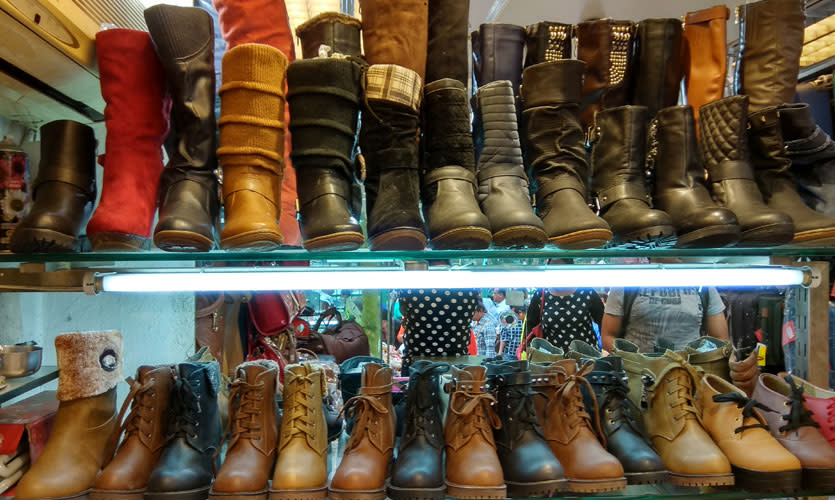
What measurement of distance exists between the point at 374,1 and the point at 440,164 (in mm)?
455

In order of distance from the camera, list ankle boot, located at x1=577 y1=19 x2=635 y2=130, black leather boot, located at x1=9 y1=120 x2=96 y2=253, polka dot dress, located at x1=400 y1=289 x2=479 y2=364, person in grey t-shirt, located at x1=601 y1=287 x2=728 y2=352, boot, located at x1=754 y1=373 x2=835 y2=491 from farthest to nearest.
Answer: person in grey t-shirt, located at x1=601 y1=287 x2=728 y2=352 → polka dot dress, located at x1=400 y1=289 x2=479 y2=364 → ankle boot, located at x1=577 y1=19 x2=635 y2=130 → boot, located at x1=754 y1=373 x2=835 y2=491 → black leather boot, located at x1=9 y1=120 x2=96 y2=253

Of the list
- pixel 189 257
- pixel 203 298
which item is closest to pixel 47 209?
pixel 189 257

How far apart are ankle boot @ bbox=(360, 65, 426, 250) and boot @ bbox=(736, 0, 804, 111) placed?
98 cm

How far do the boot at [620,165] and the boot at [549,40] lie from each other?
0.74 feet

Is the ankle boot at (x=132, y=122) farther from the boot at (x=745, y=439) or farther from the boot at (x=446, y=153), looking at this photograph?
the boot at (x=745, y=439)

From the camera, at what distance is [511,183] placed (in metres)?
1.18

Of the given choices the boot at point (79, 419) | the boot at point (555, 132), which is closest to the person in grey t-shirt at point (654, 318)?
the boot at point (555, 132)

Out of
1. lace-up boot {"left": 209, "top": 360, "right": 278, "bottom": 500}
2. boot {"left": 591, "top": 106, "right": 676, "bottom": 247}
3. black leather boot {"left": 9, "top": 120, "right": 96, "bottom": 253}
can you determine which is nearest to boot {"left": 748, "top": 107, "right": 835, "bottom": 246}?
boot {"left": 591, "top": 106, "right": 676, "bottom": 247}

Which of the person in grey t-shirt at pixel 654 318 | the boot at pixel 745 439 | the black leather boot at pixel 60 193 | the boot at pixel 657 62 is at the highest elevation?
the boot at pixel 657 62

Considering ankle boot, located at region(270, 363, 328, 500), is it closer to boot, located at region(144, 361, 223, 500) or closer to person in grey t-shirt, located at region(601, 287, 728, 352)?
boot, located at region(144, 361, 223, 500)

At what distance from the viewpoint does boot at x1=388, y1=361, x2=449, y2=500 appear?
105 cm

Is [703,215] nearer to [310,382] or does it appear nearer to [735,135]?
[735,135]

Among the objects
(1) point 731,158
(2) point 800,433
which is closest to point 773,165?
(1) point 731,158

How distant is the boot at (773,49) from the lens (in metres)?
1.35
